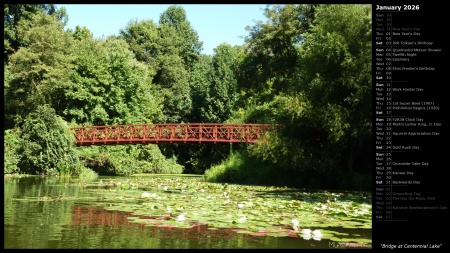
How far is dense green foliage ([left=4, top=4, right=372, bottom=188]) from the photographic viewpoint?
1870 cm

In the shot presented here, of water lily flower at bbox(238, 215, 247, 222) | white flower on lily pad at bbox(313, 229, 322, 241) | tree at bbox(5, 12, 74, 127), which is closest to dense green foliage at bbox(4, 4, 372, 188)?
tree at bbox(5, 12, 74, 127)

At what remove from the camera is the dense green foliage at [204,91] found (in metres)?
18.7

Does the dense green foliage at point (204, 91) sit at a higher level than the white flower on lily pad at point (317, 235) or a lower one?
higher

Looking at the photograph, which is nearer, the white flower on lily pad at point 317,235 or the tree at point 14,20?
the white flower on lily pad at point 317,235

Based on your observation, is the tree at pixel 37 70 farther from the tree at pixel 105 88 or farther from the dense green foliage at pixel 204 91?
the tree at pixel 105 88

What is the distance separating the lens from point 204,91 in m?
47.0

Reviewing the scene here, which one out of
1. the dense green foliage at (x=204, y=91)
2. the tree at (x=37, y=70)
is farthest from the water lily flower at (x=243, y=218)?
the tree at (x=37, y=70)

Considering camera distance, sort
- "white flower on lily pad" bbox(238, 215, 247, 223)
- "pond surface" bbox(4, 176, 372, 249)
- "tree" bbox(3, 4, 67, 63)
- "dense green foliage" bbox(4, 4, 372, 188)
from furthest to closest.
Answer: "tree" bbox(3, 4, 67, 63) → "dense green foliage" bbox(4, 4, 372, 188) → "white flower on lily pad" bbox(238, 215, 247, 223) → "pond surface" bbox(4, 176, 372, 249)

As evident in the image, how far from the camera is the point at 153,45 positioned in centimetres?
5206

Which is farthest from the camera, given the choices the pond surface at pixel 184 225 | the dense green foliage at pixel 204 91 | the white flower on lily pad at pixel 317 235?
the dense green foliage at pixel 204 91

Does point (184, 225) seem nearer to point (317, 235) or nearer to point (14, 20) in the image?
point (317, 235)

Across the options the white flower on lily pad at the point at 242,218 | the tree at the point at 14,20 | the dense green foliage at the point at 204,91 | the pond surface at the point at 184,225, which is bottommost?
the pond surface at the point at 184,225

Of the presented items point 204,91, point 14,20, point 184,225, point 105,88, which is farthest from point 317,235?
point 204,91

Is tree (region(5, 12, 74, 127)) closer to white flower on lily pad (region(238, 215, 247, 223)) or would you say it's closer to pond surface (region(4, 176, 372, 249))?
pond surface (region(4, 176, 372, 249))
